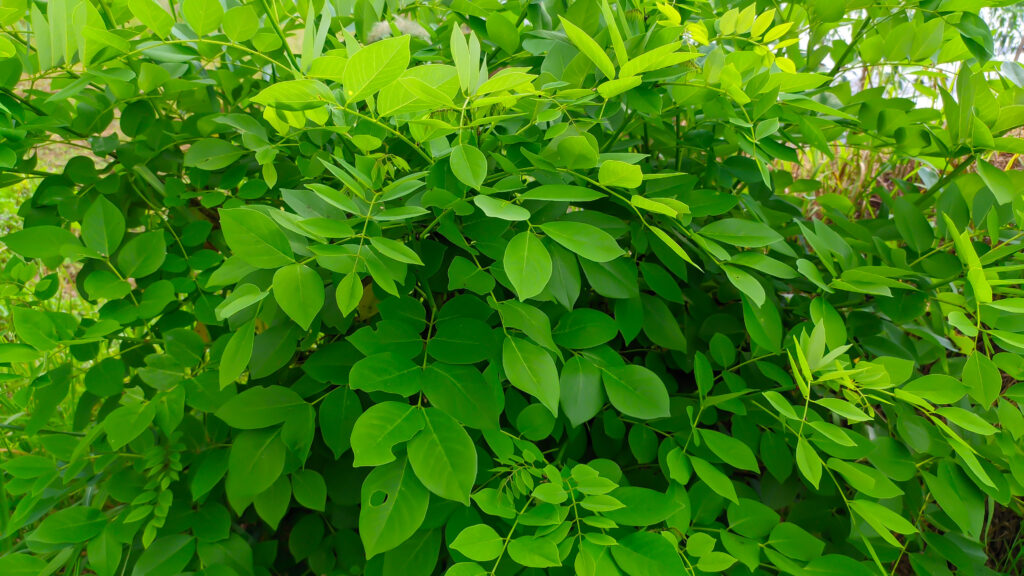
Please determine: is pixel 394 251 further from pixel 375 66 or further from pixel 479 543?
pixel 479 543

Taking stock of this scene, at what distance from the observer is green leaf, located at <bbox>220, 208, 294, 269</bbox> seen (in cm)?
60

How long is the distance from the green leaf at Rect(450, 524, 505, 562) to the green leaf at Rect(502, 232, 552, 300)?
235mm

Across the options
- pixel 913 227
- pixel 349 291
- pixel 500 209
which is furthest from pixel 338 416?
pixel 913 227

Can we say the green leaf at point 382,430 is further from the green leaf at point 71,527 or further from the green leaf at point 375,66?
the green leaf at point 71,527

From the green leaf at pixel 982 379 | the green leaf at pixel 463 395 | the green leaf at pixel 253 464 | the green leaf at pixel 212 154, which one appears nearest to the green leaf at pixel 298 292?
the green leaf at pixel 463 395

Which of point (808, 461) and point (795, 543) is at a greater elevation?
point (808, 461)

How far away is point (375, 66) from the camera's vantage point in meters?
0.58

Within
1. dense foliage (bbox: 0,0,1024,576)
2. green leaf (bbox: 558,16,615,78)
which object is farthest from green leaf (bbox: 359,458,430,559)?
green leaf (bbox: 558,16,615,78)

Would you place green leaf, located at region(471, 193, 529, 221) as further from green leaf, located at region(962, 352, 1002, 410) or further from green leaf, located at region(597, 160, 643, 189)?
green leaf, located at region(962, 352, 1002, 410)

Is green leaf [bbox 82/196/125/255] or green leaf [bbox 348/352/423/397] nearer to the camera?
green leaf [bbox 348/352/423/397]

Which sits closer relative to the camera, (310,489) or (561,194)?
(561,194)

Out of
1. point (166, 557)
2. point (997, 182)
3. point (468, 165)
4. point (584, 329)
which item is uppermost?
point (468, 165)

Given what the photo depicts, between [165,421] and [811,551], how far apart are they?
0.78 metres

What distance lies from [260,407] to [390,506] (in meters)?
0.23
